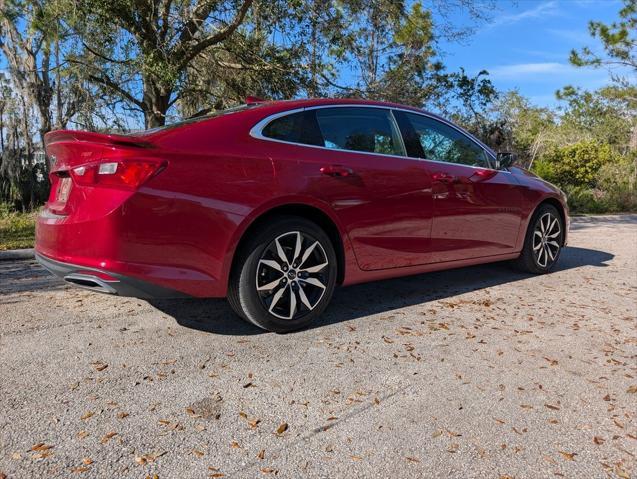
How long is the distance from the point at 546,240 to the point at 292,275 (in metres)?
3.51

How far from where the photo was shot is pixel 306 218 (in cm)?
356

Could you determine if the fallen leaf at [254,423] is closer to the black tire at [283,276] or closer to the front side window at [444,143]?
the black tire at [283,276]

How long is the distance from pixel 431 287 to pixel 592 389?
2183mm

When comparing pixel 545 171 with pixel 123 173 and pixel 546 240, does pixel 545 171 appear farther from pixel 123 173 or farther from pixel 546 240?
pixel 123 173

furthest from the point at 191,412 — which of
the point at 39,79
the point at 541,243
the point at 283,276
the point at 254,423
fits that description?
the point at 39,79

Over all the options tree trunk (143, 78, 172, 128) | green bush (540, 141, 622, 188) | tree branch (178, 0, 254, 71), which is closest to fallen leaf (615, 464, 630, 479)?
tree branch (178, 0, 254, 71)

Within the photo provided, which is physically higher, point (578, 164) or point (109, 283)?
point (578, 164)

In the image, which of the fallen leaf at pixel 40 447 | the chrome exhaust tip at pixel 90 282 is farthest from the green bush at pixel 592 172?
the fallen leaf at pixel 40 447

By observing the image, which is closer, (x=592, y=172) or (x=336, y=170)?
(x=336, y=170)

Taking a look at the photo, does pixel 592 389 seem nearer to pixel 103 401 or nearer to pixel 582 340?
pixel 582 340

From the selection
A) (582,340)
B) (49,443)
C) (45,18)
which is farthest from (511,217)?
(45,18)

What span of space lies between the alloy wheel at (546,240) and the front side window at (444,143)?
1.15 m

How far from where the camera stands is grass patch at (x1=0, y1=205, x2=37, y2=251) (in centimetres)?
673

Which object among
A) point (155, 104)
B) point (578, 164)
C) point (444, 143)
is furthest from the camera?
point (578, 164)
